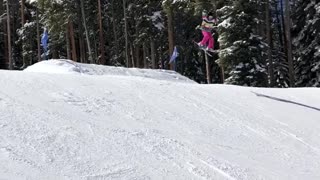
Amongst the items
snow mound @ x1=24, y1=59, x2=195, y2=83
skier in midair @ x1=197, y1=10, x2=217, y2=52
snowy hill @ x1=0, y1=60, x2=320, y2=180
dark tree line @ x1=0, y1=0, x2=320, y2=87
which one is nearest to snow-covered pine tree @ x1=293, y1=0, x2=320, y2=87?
dark tree line @ x1=0, y1=0, x2=320, y2=87

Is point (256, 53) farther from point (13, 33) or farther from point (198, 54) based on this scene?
point (13, 33)

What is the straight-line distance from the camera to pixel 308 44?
29.8m

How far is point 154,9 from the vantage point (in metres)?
37.5

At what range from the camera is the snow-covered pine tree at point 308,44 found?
28.2m

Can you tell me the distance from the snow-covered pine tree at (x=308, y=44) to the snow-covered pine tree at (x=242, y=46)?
5.36 m

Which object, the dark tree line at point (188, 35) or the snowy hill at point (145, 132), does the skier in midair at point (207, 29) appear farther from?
the snowy hill at point (145, 132)

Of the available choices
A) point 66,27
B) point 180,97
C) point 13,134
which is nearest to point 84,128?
point 13,134

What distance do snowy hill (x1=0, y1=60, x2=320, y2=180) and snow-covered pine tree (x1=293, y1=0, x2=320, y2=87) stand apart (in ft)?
54.1

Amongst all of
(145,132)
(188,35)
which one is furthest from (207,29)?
(188,35)

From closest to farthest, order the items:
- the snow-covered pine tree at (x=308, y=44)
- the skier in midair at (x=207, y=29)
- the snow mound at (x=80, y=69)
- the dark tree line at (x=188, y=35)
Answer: the snow mound at (x=80, y=69) < the skier in midair at (x=207, y=29) < the dark tree line at (x=188, y=35) < the snow-covered pine tree at (x=308, y=44)

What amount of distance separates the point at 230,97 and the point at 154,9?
2601 centimetres

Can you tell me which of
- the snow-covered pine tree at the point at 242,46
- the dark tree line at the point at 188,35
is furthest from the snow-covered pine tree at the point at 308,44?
the snow-covered pine tree at the point at 242,46

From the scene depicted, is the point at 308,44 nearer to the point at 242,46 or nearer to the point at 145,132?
the point at 242,46

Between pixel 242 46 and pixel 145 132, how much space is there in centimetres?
1618
